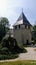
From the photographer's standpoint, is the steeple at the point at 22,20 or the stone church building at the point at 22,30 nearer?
the stone church building at the point at 22,30

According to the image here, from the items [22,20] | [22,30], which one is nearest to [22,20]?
[22,20]

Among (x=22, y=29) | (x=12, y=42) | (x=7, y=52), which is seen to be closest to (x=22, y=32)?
(x=22, y=29)

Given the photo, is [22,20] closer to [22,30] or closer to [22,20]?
[22,20]

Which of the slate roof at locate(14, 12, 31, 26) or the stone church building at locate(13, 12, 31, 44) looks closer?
the stone church building at locate(13, 12, 31, 44)

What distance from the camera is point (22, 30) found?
51.8 meters

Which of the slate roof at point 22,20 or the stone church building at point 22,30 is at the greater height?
the slate roof at point 22,20

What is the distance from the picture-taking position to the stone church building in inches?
2028

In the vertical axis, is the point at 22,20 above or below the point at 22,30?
above

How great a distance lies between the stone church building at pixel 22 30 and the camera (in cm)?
5150

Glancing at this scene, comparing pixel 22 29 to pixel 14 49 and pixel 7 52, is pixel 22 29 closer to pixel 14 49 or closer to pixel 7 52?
pixel 14 49

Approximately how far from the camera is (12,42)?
33.2 meters

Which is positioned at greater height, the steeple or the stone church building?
the steeple

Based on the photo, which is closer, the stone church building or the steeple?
the stone church building

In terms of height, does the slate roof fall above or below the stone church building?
above
